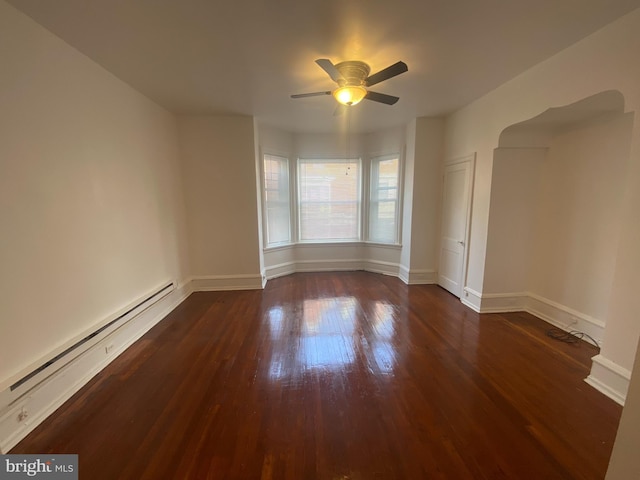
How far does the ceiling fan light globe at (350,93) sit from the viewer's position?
2488 mm

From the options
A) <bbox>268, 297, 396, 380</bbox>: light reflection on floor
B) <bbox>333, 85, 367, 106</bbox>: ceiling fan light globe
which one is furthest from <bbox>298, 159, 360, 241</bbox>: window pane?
<bbox>333, 85, 367, 106</bbox>: ceiling fan light globe

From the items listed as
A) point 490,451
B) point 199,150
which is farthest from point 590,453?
point 199,150

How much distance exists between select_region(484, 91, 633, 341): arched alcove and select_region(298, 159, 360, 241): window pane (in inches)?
101

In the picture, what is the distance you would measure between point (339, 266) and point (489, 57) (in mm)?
3984

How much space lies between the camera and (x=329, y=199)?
17.5 feet

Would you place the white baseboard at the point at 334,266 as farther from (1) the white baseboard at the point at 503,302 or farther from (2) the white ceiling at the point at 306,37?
(2) the white ceiling at the point at 306,37

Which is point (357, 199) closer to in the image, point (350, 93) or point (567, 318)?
point (350, 93)

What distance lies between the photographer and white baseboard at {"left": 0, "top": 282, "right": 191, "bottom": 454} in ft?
5.26

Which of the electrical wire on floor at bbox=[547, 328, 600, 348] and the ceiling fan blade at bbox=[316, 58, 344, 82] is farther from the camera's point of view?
the electrical wire on floor at bbox=[547, 328, 600, 348]

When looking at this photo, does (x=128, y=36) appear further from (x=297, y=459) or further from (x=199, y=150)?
(x=297, y=459)

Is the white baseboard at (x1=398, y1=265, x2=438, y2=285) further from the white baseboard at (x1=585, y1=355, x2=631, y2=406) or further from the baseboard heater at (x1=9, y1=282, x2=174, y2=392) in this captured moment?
the baseboard heater at (x1=9, y1=282, x2=174, y2=392)

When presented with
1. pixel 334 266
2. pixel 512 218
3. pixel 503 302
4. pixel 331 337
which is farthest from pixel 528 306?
pixel 334 266

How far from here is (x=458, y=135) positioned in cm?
387

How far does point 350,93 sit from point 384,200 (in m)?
2.86
